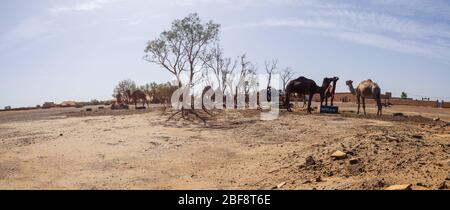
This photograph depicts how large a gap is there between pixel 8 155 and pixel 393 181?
11.7 meters

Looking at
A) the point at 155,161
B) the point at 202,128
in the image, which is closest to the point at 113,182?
the point at 155,161

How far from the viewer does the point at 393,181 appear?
21.5ft

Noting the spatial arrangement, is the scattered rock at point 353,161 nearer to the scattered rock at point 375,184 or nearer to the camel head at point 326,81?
the scattered rock at point 375,184

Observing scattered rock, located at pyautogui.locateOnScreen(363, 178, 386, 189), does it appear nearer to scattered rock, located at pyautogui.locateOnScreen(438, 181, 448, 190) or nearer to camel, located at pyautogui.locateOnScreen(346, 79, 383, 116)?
scattered rock, located at pyautogui.locateOnScreen(438, 181, 448, 190)

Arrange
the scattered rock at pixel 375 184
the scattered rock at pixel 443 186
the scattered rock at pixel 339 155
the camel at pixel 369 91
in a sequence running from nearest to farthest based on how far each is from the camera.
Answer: the scattered rock at pixel 443 186, the scattered rock at pixel 375 184, the scattered rock at pixel 339 155, the camel at pixel 369 91

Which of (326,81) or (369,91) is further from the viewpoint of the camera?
(326,81)

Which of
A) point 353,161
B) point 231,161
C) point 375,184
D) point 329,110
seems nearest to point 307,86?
point 329,110

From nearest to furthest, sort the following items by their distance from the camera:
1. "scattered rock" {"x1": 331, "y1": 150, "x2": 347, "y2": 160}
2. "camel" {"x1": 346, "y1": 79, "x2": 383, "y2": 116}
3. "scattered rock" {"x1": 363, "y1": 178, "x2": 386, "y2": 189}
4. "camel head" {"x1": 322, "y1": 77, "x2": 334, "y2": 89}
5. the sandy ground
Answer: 1. "scattered rock" {"x1": 363, "y1": 178, "x2": 386, "y2": 189}
2. the sandy ground
3. "scattered rock" {"x1": 331, "y1": 150, "x2": 347, "y2": 160}
4. "camel" {"x1": 346, "y1": 79, "x2": 383, "y2": 116}
5. "camel head" {"x1": 322, "y1": 77, "x2": 334, "y2": 89}

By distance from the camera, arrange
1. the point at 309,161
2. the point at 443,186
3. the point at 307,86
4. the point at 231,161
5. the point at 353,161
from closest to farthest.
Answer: the point at 443,186 → the point at 353,161 → the point at 309,161 → the point at 231,161 → the point at 307,86

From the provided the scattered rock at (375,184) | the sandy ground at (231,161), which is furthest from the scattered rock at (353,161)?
the scattered rock at (375,184)

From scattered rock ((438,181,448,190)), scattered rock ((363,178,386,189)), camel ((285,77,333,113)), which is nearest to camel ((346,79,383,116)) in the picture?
camel ((285,77,333,113))

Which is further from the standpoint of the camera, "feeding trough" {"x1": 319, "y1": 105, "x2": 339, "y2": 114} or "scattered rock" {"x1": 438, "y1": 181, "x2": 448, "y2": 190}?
"feeding trough" {"x1": 319, "y1": 105, "x2": 339, "y2": 114}

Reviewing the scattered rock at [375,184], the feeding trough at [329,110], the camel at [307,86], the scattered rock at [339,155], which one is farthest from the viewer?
the camel at [307,86]

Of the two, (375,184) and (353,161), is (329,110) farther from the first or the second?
(375,184)
